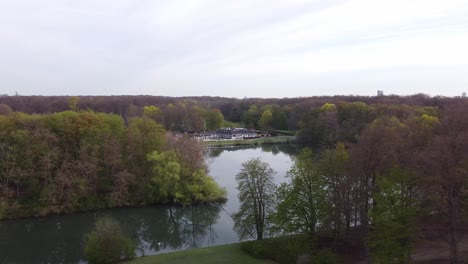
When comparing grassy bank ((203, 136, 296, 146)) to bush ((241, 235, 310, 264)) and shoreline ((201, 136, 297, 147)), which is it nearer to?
shoreline ((201, 136, 297, 147))

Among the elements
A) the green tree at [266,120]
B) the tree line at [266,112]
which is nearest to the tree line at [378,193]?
the tree line at [266,112]

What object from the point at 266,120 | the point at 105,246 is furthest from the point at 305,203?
the point at 266,120

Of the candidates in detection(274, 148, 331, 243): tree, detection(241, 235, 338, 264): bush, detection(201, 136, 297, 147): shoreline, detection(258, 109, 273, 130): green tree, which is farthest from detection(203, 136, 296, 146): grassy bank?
detection(274, 148, 331, 243): tree

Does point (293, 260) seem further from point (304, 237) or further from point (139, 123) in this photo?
point (139, 123)

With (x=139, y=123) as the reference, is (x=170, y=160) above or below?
Result: below

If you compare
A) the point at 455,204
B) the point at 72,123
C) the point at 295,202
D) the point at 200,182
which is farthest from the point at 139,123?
the point at 455,204

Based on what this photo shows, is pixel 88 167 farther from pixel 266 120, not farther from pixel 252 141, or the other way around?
pixel 266 120
